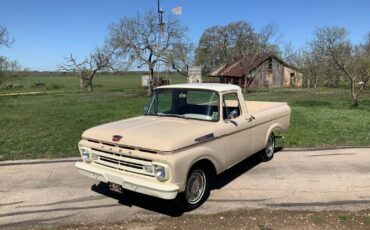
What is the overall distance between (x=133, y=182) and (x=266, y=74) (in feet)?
164

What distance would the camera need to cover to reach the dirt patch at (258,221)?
4.61m

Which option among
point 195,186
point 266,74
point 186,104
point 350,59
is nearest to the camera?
point 195,186

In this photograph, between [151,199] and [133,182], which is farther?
[151,199]

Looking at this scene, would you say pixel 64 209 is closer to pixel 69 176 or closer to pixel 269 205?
pixel 69 176

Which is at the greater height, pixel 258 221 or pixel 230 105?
pixel 230 105

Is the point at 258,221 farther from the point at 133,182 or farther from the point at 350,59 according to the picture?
the point at 350,59

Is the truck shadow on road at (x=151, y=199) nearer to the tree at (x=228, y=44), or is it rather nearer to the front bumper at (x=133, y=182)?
the front bumper at (x=133, y=182)

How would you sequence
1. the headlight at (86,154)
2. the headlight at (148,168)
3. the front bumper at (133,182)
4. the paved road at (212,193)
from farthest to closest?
the headlight at (86,154)
the paved road at (212,193)
the headlight at (148,168)
the front bumper at (133,182)

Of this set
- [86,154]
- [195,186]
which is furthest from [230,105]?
[86,154]

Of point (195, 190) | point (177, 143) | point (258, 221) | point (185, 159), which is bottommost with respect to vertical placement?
point (258, 221)

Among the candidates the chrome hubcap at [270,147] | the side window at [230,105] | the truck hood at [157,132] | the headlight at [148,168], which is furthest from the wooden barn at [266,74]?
the headlight at [148,168]

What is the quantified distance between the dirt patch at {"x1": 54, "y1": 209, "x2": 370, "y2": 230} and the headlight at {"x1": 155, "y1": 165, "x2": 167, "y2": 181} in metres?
0.68

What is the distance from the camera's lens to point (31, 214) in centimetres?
505

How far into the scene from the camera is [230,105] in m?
6.07
